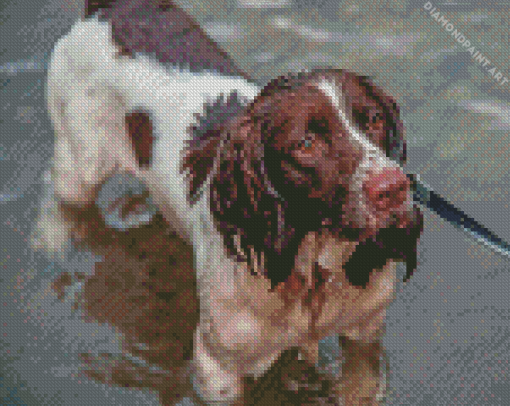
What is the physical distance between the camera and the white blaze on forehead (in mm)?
2033

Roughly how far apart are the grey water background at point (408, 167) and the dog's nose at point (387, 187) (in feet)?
4.54

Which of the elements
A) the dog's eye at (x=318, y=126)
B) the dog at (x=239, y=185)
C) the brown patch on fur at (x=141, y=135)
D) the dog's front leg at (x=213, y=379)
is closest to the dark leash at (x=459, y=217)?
the dog at (x=239, y=185)

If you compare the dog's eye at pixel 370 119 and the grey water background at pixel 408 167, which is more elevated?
the dog's eye at pixel 370 119

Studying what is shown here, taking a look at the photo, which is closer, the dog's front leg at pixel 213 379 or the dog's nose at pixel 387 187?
the dog's nose at pixel 387 187

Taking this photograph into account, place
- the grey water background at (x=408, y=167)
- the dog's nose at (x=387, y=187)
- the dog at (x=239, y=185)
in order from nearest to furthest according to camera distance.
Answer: the dog's nose at (x=387, y=187)
the dog at (x=239, y=185)
the grey water background at (x=408, y=167)

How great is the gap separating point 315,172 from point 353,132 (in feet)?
0.55

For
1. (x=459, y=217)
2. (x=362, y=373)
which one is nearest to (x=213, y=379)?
(x=362, y=373)

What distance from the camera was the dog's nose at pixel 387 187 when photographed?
2.00 metres

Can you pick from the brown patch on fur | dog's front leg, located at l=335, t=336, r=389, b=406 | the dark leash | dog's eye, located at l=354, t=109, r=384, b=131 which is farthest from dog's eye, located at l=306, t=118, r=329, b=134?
dog's front leg, located at l=335, t=336, r=389, b=406

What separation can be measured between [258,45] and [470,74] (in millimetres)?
1580

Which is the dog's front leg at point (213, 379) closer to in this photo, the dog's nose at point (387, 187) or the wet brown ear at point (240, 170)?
the wet brown ear at point (240, 170)

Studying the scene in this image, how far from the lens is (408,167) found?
4.07 metres

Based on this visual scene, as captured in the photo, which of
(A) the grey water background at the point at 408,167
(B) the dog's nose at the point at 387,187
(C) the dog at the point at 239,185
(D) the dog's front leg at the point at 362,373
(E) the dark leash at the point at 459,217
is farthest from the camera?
(A) the grey water background at the point at 408,167

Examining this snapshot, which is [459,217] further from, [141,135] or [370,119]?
[141,135]
